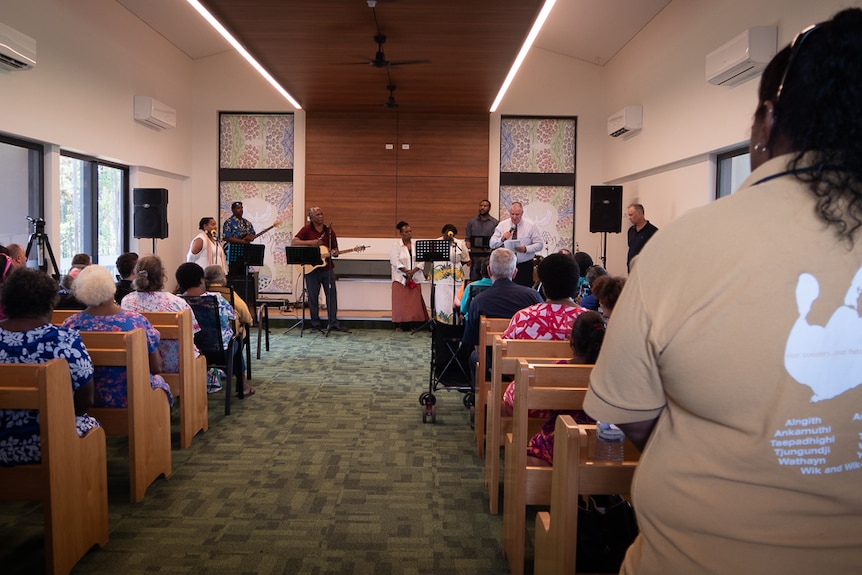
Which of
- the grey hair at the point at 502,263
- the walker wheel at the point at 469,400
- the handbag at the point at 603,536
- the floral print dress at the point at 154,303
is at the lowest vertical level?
the walker wheel at the point at 469,400

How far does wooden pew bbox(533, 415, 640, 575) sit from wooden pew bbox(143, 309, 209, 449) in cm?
283

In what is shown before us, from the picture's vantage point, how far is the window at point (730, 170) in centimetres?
749

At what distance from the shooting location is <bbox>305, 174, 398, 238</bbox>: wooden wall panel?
39.4ft

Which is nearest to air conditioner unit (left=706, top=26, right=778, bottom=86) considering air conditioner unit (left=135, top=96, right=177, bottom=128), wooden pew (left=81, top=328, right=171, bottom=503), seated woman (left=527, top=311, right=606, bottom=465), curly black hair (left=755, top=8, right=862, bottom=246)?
seated woman (left=527, top=311, right=606, bottom=465)

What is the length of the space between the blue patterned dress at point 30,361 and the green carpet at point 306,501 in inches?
19.5

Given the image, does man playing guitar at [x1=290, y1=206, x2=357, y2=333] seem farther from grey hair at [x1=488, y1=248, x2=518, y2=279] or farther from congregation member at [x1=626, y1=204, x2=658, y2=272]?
grey hair at [x1=488, y1=248, x2=518, y2=279]

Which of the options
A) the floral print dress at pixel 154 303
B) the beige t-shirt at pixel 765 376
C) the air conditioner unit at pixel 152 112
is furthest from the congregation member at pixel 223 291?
the beige t-shirt at pixel 765 376

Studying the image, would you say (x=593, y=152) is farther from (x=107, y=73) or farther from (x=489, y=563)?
(x=489, y=563)

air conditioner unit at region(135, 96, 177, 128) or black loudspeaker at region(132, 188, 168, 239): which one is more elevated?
air conditioner unit at region(135, 96, 177, 128)

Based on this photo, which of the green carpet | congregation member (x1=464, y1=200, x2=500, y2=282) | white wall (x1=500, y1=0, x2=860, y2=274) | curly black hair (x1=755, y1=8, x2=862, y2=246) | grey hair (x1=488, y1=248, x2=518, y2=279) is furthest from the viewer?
congregation member (x1=464, y1=200, x2=500, y2=282)

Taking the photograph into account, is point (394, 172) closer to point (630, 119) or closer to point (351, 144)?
point (351, 144)

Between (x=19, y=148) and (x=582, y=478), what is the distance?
7.53m

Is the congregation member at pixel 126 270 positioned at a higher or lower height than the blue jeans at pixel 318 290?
higher

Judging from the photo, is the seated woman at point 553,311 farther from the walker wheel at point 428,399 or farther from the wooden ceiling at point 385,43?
the wooden ceiling at point 385,43
